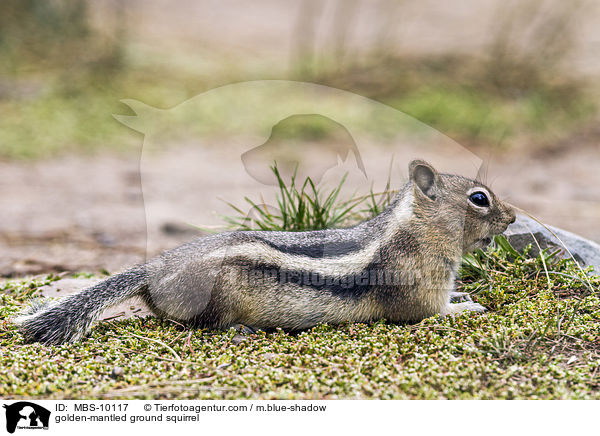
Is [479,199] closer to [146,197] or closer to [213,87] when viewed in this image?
[146,197]

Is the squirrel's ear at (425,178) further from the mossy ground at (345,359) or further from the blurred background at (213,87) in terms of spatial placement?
the blurred background at (213,87)

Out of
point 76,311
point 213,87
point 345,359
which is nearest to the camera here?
point 345,359

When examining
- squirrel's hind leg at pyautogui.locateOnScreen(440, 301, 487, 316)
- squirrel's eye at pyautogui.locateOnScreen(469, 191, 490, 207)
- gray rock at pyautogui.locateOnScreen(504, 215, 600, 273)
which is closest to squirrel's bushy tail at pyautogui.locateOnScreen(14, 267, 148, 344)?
squirrel's hind leg at pyautogui.locateOnScreen(440, 301, 487, 316)

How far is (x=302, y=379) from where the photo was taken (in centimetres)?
339

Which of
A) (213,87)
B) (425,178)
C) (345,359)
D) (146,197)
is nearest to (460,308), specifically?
(425,178)

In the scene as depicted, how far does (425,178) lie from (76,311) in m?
2.44

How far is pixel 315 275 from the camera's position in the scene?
3863 millimetres

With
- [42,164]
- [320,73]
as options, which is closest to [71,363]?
[42,164]

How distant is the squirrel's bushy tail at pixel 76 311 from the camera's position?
12.5 ft

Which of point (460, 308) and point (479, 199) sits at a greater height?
point (479, 199)

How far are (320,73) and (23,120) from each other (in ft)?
18.2

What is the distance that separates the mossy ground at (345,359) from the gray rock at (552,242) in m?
0.43
